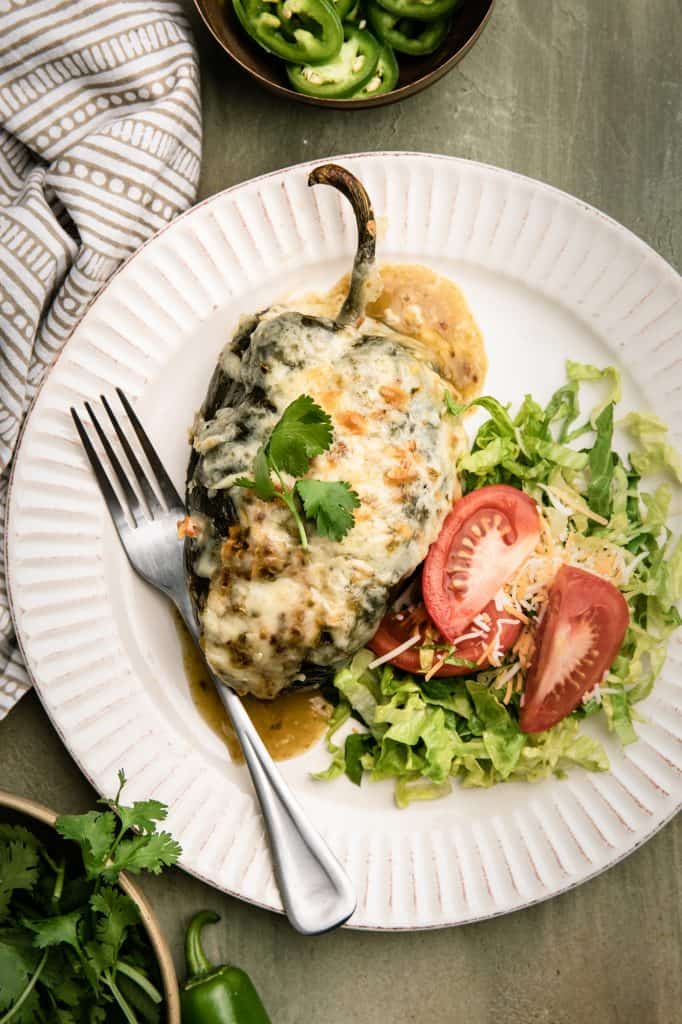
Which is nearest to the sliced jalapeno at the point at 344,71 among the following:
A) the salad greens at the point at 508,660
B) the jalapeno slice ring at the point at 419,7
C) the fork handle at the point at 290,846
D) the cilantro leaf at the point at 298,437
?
the jalapeno slice ring at the point at 419,7

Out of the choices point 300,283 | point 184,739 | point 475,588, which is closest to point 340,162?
point 300,283

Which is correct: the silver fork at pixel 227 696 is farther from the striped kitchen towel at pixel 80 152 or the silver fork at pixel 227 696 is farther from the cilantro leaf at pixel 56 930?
the cilantro leaf at pixel 56 930

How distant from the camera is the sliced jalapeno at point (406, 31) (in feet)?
10.9

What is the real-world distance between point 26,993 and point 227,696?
110 centimetres

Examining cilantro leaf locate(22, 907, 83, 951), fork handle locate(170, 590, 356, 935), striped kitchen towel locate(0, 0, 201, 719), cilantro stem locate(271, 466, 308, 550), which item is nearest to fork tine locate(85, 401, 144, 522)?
striped kitchen towel locate(0, 0, 201, 719)

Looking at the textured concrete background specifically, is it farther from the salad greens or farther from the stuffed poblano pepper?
the stuffed poblano pepper

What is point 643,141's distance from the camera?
370 centimetres

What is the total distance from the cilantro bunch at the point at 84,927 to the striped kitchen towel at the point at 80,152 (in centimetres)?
62

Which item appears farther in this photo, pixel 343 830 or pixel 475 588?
pixel 343 830

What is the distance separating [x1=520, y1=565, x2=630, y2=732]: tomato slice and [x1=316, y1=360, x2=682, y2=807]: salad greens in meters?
0.11

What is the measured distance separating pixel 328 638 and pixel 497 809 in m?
1.10

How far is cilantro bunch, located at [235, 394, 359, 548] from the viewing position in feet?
8.84

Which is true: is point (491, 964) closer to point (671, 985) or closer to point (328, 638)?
point (671, 985)

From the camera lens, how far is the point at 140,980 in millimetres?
3068
